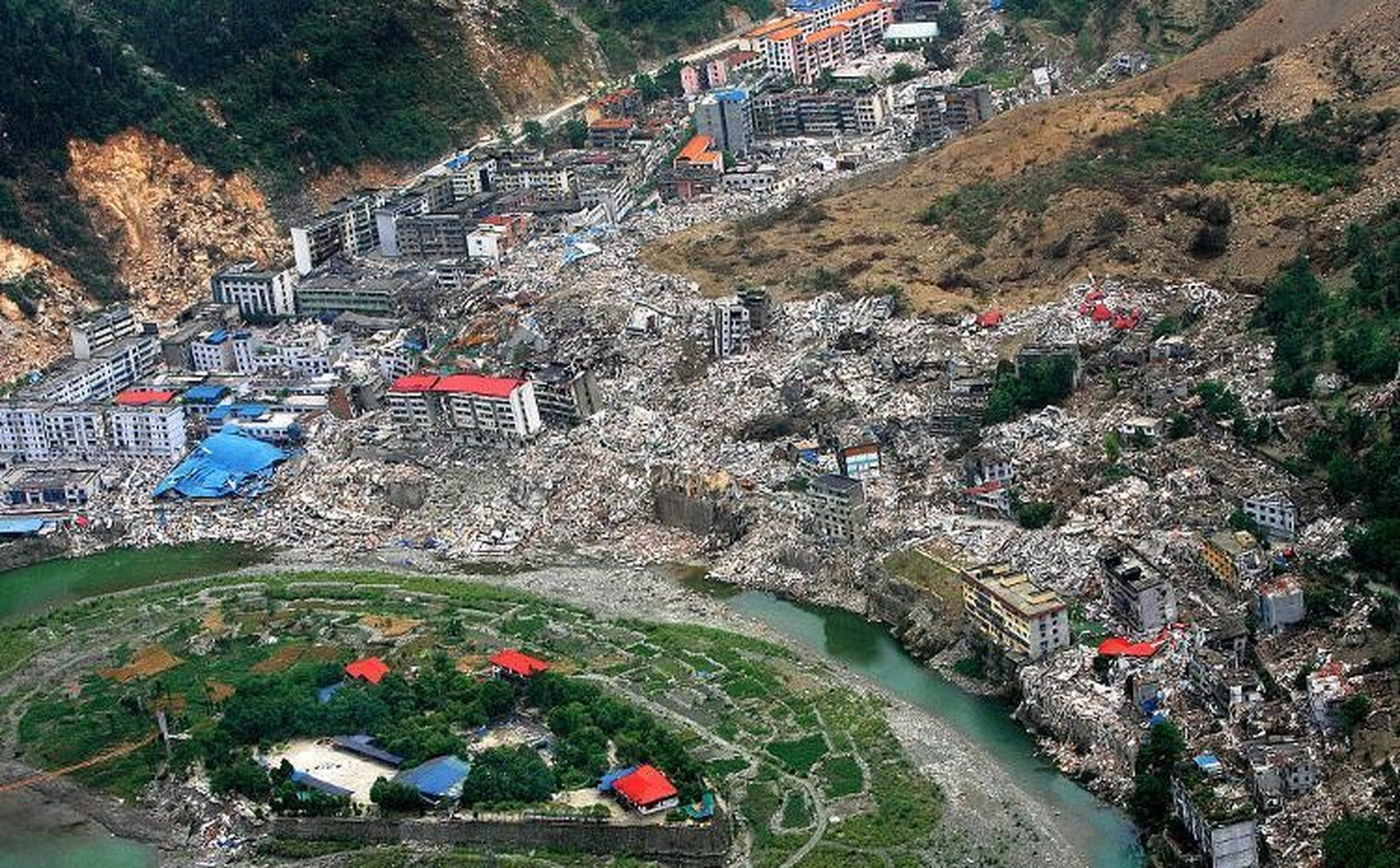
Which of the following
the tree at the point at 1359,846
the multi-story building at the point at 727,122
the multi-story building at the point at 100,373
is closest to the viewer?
the tree at the point at 1359,846

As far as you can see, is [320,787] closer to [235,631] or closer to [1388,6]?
[235,631]

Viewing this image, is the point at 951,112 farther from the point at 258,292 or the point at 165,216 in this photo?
the point at 165,216

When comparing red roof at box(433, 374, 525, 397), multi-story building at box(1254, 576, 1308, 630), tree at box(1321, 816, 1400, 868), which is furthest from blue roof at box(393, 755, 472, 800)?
red roof at box(433, 374, 525, 397)

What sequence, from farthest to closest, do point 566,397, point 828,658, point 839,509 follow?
point 566,397 < point 839,509 < point 828,658

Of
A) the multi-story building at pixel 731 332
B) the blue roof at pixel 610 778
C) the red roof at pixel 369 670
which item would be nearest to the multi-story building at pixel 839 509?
the multi-story building at pixel 731 332

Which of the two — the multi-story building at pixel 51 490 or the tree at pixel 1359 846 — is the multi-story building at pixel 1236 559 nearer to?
the tree at pixel 1359 846

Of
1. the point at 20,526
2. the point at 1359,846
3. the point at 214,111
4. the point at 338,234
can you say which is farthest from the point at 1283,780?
the point at 214,111
